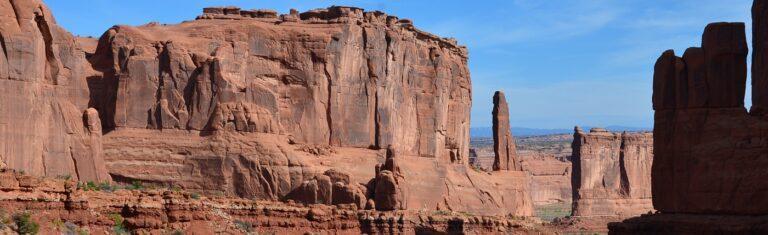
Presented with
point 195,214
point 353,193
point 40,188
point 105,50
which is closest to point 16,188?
point 40,188

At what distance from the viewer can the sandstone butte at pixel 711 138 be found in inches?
1986

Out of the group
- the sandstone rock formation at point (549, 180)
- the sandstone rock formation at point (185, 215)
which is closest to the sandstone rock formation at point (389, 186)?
the sandstone rock formation at point (185, 215)

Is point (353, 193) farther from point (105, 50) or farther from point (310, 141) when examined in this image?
point (105, 50)

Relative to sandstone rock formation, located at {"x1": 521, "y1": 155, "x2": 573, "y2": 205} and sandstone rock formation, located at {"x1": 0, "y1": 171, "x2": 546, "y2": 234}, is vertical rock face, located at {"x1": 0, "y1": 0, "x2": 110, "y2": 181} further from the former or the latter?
sandstone rock formation, located at {"x1": 521, "y1": 155, "x2": 573, "y2": 205}

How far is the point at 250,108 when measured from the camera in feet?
235

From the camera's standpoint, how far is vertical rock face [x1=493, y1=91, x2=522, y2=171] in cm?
9825

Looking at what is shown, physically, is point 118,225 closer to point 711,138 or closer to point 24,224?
point 24,224

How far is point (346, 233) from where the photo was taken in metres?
71.1

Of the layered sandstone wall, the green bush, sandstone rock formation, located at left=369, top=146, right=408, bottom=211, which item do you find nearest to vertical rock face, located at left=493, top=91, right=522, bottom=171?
the layered sandstone wall

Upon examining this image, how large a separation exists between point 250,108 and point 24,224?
28.4 metres

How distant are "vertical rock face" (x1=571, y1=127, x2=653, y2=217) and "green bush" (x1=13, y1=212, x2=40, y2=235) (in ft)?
305

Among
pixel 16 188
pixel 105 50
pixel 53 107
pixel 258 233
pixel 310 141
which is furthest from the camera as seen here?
pixel 310 141

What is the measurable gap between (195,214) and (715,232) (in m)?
17.5

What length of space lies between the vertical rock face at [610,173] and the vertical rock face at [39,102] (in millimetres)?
76974
